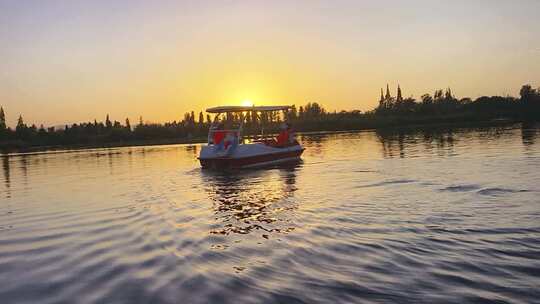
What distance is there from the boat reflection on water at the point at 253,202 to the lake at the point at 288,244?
71 millimetres

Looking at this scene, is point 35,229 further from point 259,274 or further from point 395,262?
point 395,262

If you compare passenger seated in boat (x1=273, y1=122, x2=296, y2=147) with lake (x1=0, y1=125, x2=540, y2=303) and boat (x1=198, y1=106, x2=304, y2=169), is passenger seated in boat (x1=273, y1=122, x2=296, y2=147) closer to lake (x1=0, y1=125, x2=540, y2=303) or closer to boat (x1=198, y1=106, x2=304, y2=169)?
boat (x1=198, y1=106, x2=304, y2=169)

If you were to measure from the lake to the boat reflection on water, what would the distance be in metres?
0.07

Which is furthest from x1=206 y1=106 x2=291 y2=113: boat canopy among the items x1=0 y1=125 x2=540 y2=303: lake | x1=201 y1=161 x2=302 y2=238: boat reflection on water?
x1=0 y1=125 x2=540 y2=303: lake

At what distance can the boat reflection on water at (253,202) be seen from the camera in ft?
31.7

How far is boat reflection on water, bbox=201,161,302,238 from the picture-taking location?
31.7 ft

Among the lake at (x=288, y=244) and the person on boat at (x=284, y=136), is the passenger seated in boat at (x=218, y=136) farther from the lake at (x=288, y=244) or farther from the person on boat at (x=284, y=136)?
the lake at (x=288, y=244)

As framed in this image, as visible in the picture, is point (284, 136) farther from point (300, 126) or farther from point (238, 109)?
point (300, 126)

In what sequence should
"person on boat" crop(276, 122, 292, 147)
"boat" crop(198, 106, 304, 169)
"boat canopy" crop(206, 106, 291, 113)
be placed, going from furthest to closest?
"person on boat" crop(276, 122, 292, 147) → "boat canopy" crop(206, 106, 291, 113) → "boat" crop(198, 106, 304, 169)

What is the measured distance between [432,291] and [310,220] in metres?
4.74

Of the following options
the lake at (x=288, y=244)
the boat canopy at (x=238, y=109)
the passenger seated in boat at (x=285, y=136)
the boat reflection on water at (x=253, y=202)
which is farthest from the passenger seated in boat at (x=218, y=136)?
the lake at (x=288, y=244)

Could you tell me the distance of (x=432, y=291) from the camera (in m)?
5.24

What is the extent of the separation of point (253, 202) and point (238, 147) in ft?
39.0

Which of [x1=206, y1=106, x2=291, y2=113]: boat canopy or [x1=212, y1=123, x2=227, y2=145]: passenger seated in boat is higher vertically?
[x1=206, y1=106, x2=291, y2=113]: boat canopy
